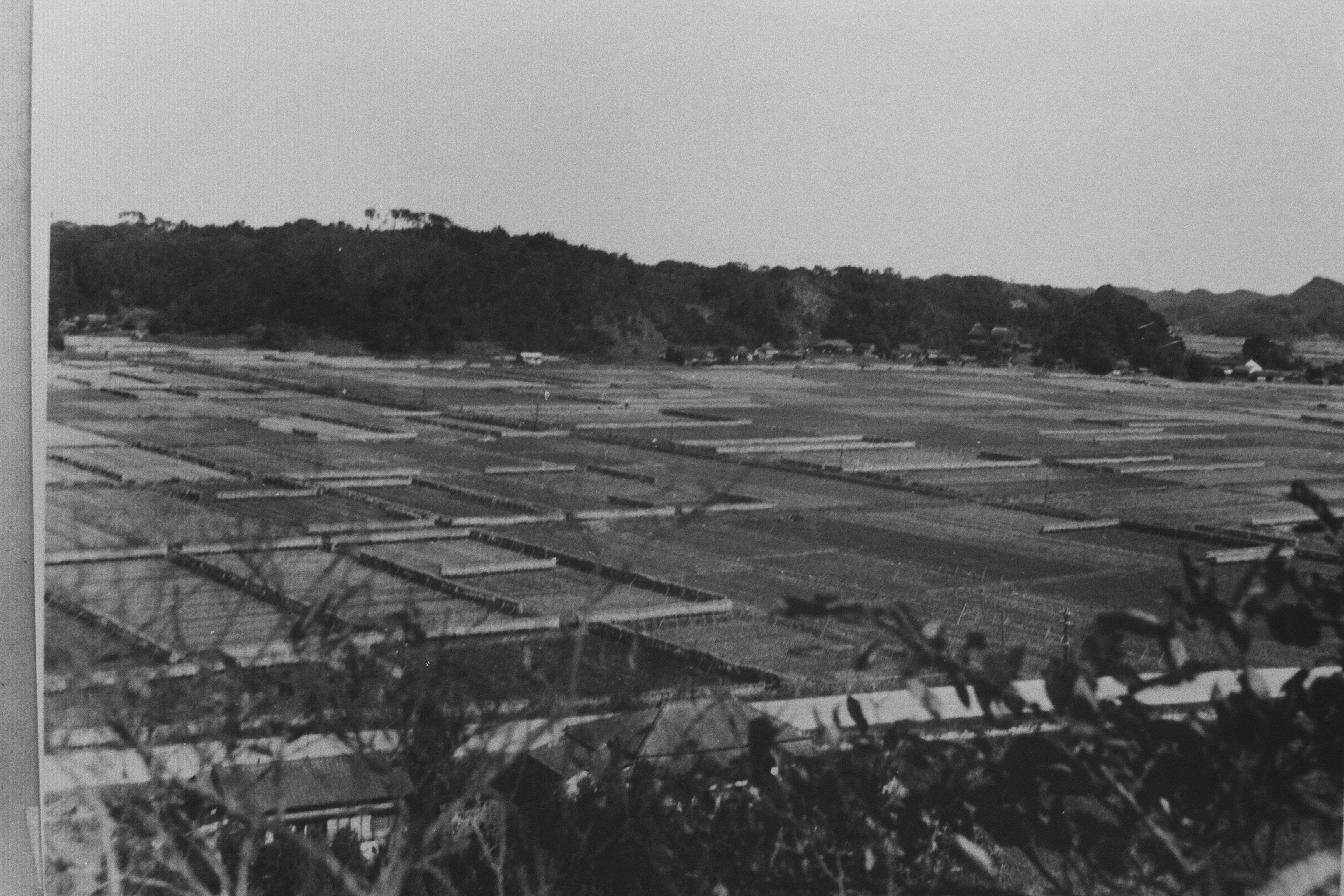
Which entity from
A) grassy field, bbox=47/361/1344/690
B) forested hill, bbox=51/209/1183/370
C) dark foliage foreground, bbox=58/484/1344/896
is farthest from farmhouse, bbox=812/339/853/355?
dark foliage foreground, bbox=58/484/1344/896

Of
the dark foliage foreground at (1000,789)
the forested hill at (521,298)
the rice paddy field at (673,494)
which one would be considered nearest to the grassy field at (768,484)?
the rice paddy field at (673,494)

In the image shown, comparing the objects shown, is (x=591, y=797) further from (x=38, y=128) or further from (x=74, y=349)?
(x=74, y=349)

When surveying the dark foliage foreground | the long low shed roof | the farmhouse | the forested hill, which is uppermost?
the forested hill

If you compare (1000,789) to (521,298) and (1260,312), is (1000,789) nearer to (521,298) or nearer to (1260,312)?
(1260,312)

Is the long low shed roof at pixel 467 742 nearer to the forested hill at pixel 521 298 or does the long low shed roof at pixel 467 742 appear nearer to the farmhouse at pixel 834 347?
the forested hill at pixel 521 298

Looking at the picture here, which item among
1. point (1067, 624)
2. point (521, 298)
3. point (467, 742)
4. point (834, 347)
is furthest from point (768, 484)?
point (467, 742)

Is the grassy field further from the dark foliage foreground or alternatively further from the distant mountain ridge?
the dark foliage foreground
